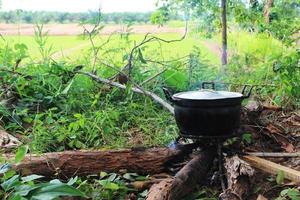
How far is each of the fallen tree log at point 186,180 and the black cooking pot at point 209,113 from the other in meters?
0.09

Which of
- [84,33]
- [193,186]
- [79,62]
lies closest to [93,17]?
[84,33]

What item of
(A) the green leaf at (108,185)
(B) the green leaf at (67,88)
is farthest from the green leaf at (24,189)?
(B) the green leaf at (67,88)

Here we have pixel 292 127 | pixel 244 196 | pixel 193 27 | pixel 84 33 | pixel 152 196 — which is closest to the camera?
pixel 152 196

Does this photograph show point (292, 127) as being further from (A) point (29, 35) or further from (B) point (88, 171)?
(A) point (29, 35)

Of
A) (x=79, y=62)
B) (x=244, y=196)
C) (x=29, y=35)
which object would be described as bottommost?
(x=244, y=196)

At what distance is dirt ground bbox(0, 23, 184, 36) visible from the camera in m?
2.99

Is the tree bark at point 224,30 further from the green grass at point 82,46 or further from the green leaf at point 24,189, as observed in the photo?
the green leaf at point 24,189

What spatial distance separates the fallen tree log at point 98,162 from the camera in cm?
158

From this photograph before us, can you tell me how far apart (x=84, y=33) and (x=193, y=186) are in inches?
57.7

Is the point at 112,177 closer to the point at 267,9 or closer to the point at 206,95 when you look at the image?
the point at 206,95

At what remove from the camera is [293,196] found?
145 centimetres

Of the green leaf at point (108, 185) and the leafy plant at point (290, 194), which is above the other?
the green leaf at point (108, 185)

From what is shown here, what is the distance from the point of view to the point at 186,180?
152cm

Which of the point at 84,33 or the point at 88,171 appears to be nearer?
the point at 88,171
